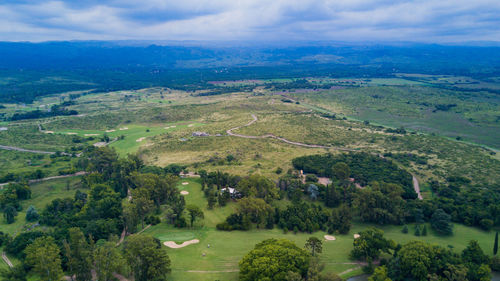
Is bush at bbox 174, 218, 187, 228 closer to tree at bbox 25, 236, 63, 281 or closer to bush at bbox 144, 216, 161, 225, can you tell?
bush at bbox 144, 216, 161, 225

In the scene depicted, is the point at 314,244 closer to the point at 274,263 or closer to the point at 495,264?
the point at 274,263

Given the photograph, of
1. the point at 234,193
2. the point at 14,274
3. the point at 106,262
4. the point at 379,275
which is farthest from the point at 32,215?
the point at 379,275

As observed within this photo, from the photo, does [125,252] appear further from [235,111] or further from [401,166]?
[235,111]

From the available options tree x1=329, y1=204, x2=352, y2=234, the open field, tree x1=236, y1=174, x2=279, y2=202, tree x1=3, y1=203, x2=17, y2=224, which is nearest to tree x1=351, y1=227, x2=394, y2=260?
the open field

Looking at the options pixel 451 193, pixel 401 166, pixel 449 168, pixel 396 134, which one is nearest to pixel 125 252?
pixel 451 193

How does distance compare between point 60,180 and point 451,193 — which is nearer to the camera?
point 451,193
